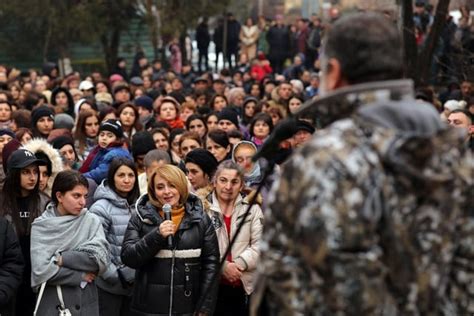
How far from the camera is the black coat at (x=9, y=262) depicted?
27.3 ft

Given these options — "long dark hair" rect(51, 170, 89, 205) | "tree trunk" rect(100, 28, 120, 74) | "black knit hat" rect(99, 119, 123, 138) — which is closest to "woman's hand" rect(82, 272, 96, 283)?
"long dark hair" rect(51, 170, 89, 205)

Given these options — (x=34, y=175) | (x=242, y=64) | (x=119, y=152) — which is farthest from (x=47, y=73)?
(x=34, y=175)

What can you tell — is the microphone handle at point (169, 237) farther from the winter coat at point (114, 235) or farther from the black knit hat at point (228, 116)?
the black knit hat at point (228, 116)

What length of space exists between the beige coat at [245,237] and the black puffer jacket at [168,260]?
29 centimetres

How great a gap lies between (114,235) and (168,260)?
1.00m

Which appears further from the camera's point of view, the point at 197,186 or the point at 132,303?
the point at 197,186

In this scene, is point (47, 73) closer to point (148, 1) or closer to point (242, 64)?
point (148, 1)

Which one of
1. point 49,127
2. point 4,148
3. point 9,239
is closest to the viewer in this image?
point 9,239

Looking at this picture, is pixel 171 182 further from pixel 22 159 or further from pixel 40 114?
pixel 40 114

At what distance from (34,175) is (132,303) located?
4.51 feet

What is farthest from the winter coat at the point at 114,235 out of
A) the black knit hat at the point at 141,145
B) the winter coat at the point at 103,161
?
the black knit hat at the point at 141,145

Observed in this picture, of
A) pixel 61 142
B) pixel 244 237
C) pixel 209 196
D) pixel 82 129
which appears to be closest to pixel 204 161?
pixel 209 196

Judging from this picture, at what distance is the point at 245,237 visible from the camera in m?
9.00

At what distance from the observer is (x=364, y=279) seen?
12.6ft
